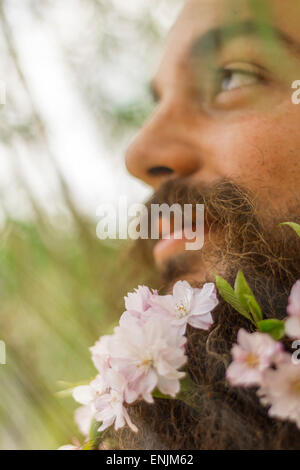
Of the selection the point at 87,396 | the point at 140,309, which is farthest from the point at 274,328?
the point at 87,396

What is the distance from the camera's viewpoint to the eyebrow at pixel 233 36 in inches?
22.9

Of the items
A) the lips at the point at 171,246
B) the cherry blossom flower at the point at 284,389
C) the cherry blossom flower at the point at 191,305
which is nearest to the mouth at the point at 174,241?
the lips at the point at 171,246

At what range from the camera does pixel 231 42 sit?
0.62 meters

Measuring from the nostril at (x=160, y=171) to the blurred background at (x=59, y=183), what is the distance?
0.71 ft

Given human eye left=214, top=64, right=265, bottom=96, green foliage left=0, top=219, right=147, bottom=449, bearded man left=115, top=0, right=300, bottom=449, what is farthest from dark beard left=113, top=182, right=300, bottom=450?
green foliage left=0, top=219, right=147, bottom=449

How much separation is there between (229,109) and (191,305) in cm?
35

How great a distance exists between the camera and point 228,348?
418 millimetres

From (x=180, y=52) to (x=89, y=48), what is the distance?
0.36 metres

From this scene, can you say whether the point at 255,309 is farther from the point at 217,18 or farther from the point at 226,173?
the point at 217,18

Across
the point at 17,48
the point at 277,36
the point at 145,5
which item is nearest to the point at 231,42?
the point at 277,36

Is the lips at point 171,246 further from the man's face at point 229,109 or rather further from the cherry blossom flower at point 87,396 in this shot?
the cherry blossom flower at point 87,396

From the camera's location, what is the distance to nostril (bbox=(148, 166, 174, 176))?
635mm

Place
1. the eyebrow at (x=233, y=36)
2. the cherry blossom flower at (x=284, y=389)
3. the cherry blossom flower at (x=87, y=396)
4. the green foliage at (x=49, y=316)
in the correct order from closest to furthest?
1. the cherry blossom flower at (x=284, y=389)
2. the cherry blossom flower at (x=87, y=396)
3. the eyebrow at (x=233, y=36)
4. the green foliage at (x=49, y=316)
